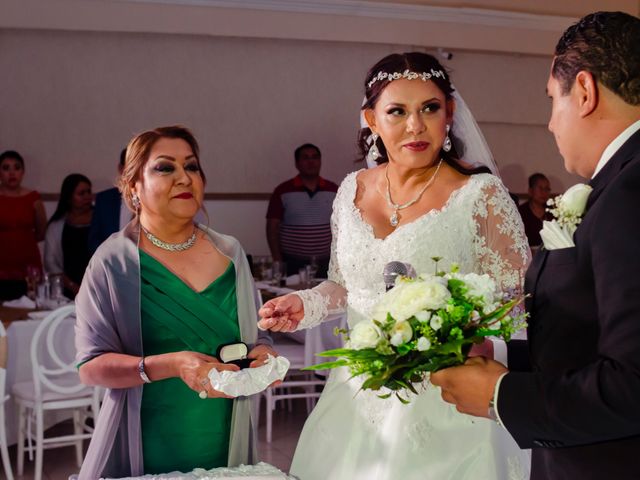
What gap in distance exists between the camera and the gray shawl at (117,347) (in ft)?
7.81

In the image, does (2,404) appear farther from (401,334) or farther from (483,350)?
(401,334)

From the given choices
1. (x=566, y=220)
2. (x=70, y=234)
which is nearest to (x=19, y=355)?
(x=70, y=234)

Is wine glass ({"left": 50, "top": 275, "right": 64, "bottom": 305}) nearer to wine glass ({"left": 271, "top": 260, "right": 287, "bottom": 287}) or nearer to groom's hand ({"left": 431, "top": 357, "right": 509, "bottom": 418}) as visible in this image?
wine glass ({"left": 271, "top": 260, "right": 287, "bottom": 287})

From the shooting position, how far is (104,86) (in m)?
8.40

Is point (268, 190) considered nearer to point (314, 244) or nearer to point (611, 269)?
point (314, 244)

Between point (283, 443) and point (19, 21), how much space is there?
14.7 feet

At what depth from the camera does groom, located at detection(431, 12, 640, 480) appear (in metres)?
1.30

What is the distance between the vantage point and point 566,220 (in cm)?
152

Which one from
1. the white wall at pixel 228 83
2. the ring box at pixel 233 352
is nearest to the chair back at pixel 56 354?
the ring box at pixel 233 352

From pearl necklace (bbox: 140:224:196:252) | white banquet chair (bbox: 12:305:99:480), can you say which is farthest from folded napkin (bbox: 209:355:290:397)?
white banquet chair (bbox: 12:305:99:480)

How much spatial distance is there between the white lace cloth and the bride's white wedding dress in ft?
0.85

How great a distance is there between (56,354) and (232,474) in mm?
3318

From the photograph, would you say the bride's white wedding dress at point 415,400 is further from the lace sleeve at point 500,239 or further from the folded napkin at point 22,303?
the folded napkin at point 22,303

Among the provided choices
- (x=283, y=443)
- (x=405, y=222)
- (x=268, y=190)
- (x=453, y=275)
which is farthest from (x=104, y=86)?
(x=453, y=275)
